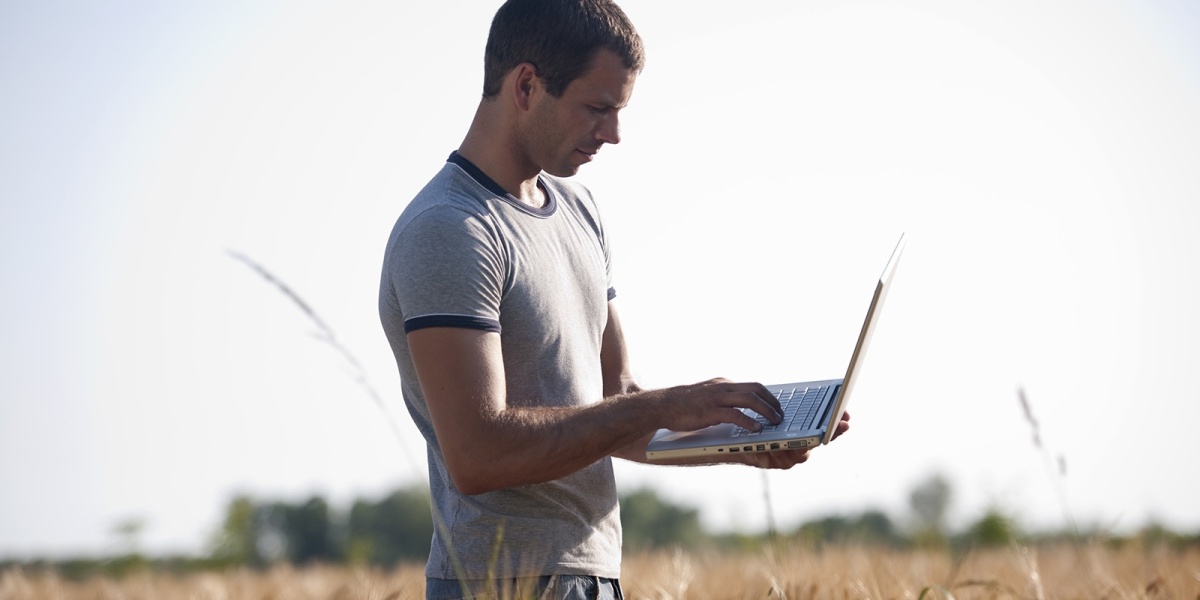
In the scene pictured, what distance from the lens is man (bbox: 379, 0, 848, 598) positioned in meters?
2.64

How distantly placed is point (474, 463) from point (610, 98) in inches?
41.9

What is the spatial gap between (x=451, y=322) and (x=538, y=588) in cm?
67

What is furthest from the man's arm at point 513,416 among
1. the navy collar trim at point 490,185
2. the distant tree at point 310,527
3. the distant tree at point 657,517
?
the distant tree at point 657,517

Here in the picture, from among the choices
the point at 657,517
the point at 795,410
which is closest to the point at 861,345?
the point at 795,410

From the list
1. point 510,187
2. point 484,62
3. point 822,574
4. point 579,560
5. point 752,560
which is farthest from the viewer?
point 752,560

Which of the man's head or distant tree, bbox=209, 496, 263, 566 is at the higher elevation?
the man's head

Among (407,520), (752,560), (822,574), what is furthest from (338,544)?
(822,574)

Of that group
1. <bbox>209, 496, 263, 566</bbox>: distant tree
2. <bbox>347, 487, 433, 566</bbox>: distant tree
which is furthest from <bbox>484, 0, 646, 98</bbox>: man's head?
<bbox>347, 487, 433, 566</bbox>: distant tree

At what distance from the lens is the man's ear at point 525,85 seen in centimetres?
313

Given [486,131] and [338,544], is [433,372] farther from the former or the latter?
[338,544]

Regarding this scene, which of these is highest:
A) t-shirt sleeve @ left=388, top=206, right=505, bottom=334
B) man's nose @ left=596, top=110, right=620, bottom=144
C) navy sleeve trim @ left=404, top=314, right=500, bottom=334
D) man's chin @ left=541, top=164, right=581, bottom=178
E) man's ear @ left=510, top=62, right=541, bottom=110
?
man's ear @ left=510, top=62, right=541, bottom=110

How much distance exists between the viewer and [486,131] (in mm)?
3145

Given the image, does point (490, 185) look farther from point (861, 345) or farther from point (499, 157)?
point (861, 345)

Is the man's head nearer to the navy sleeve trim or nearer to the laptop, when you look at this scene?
the navy sleeve trim
